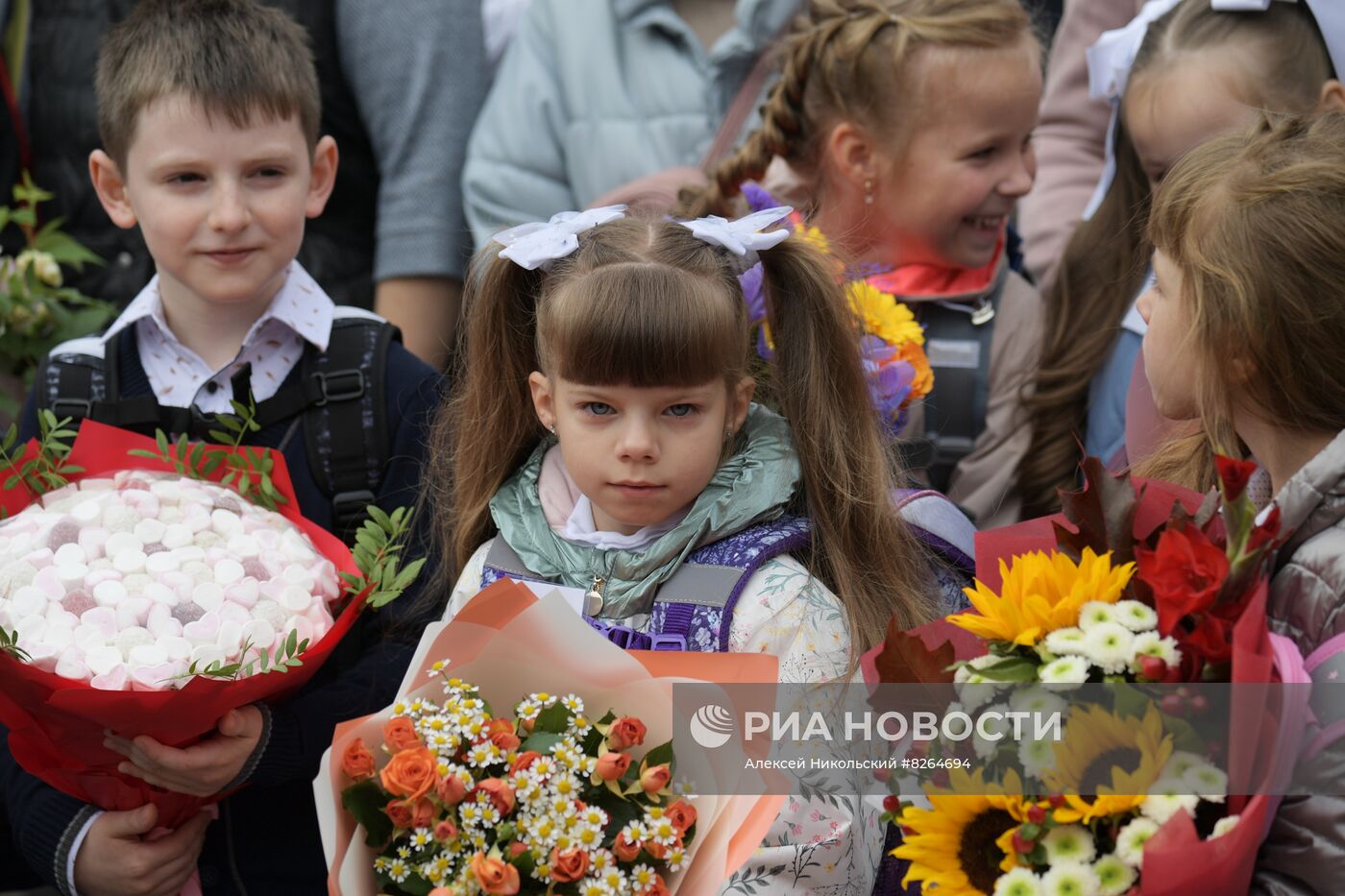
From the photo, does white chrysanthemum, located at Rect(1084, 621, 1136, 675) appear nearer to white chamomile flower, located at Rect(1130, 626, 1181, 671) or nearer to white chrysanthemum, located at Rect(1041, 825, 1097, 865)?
white chamomile flower, located at Rect(1130, 626, 1181, 671)

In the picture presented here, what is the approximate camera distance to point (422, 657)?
7.48 ft

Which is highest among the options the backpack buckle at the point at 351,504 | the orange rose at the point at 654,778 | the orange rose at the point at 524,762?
the orange rose at the point at 524,762

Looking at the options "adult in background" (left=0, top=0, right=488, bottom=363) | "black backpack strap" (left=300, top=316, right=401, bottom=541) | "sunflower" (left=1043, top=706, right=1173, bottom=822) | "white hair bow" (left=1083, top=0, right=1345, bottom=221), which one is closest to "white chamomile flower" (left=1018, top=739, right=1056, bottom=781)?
"sunflower" (left=1043, top=706, right=1173, bottom=822)

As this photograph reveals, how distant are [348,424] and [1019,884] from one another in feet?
5.57

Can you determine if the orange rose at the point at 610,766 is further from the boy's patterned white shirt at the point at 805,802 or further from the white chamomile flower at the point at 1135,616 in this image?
Result: the white chamomile flower at the point at 1135,616

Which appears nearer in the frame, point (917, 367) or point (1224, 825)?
point (1224, 825)

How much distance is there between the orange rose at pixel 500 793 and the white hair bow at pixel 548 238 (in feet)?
3.15

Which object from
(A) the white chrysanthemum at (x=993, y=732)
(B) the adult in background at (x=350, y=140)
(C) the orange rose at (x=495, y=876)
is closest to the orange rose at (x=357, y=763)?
(C) the orange rose at (x=495, y=876)

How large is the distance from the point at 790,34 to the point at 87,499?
7.03ft

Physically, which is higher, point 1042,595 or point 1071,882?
point 1042,595

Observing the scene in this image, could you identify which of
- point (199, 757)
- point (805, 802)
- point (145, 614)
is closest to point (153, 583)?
point (145, 614)

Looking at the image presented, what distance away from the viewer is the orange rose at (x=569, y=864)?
6.53 ft

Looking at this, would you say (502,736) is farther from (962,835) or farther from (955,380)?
Result: (955,380)

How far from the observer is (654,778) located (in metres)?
2.09
